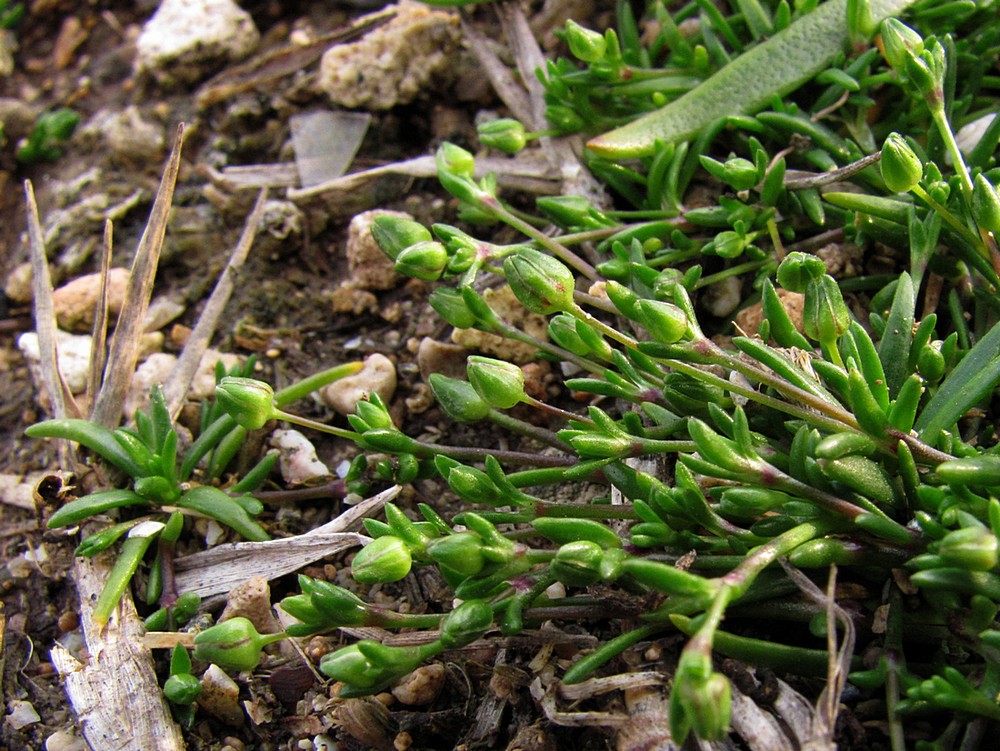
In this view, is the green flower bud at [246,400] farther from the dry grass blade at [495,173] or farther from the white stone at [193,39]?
the white stone at [193,39]

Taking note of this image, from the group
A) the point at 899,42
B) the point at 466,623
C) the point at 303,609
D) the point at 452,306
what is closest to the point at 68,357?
the point at 452,306

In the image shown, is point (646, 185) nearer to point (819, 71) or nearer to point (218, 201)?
point (819, 71)

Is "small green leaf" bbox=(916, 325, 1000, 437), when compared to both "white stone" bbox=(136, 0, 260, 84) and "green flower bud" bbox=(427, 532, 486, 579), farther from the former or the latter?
"white stone" bbox=(136, 0, 260, 84)

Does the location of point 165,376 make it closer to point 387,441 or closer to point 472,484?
point 387,441

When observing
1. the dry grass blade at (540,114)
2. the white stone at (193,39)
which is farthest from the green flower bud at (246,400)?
the white stone at (193,39)

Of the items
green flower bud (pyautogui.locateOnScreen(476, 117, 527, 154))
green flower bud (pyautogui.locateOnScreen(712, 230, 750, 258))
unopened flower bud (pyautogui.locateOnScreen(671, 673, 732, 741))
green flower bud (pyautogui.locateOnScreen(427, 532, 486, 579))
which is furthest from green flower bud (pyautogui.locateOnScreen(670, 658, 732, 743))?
green flower bud (pyautogui.locateOnScreen(476, 117, 527, 154))

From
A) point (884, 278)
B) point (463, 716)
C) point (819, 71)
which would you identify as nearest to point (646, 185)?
point (819, 71)

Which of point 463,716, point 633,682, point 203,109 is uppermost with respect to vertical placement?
point 203,109
